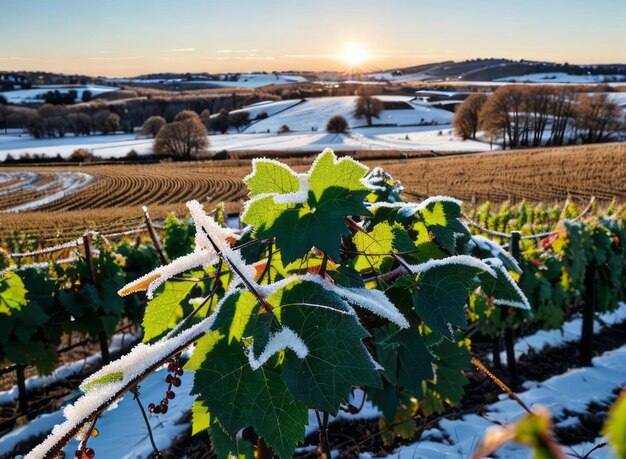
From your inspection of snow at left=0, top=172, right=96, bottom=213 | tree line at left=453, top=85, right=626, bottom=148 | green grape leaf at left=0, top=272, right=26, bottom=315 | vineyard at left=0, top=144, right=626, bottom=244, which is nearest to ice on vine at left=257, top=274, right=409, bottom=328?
green grape leaf at left=0, top=272, right=26, bottom=315

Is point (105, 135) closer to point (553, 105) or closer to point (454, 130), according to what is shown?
point (454, 130)

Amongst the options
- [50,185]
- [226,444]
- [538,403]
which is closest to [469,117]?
[50,185]

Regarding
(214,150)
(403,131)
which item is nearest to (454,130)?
(403,131)

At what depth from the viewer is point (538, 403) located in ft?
14.1

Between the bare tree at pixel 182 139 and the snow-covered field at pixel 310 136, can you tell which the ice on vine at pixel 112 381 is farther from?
the bare tree at pixel 182 139

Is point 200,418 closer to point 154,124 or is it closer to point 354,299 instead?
point 354,299

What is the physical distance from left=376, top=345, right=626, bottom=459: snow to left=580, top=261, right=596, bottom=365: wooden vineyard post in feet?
0.43

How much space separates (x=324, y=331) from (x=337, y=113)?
306ft

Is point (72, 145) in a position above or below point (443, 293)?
below

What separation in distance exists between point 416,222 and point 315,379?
0.67m

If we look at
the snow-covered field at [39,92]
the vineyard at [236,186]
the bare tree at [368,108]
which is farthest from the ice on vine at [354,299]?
the snow-covered field at [39,92]

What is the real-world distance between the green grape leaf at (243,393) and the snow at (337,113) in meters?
85.5

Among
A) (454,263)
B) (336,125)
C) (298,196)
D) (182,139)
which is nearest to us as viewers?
(298,196)

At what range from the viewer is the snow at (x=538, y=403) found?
10.5 feet
